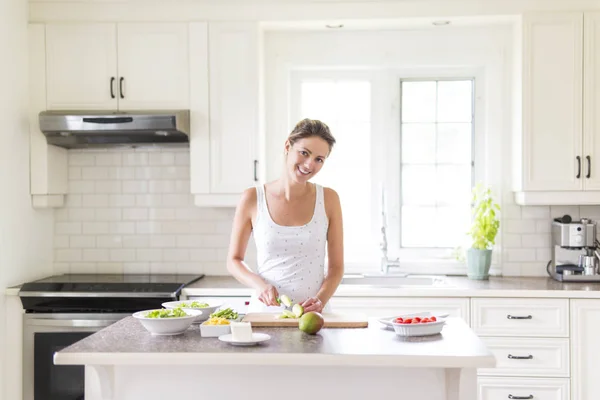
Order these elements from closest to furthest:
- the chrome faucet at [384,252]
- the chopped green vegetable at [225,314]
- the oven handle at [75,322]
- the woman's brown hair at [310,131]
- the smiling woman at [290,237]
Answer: the chopped green vegetable at [225,314] → the woman's brown hair at [310,131] → the smiling woman at [290,237] → the oven handle at [75,322] → the chrome faucet at [384,252]

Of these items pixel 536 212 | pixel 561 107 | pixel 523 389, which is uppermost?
pixel 561 107

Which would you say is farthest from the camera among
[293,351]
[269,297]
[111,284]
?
[111,284]

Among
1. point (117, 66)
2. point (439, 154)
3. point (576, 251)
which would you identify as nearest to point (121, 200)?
point (117, 66)

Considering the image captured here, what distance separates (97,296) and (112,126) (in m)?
0.96

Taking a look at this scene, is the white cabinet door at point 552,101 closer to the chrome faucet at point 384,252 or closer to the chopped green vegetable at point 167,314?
the chrome faucet at point 384,252

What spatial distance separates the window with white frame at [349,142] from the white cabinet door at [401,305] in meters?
0.73

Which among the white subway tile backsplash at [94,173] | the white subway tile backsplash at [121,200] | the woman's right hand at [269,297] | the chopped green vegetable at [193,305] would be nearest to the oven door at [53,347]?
the white subway tile backsplash at [121,200]

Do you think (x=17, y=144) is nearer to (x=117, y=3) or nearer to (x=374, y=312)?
(x=117, y=3)

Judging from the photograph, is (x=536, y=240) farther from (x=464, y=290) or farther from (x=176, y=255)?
(x=176, y=255)

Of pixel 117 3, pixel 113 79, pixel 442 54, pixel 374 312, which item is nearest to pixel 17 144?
pixel 113 79

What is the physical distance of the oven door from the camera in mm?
3939

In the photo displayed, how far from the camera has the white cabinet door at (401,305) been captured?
3.90m

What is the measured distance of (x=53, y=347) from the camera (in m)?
3.97

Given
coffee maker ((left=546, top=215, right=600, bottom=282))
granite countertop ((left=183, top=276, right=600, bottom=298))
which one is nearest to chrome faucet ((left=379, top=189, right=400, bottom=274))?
granite countertop ((left=183, top=276, right=600, bottom=298))
